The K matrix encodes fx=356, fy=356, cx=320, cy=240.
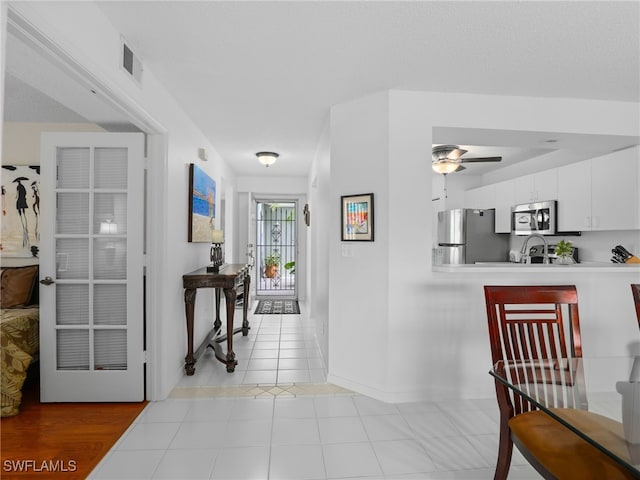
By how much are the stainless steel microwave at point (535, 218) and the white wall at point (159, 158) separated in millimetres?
4120

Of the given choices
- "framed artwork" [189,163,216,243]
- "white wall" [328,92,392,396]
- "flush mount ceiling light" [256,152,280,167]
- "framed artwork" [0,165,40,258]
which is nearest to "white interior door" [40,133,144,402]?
"framed artwork" [189,163,216,243]

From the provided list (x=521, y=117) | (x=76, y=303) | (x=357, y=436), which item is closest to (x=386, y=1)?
(x=521, y=117)

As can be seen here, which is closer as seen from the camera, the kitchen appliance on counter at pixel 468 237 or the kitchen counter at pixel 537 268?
the kitchen counter at pixel 537 268

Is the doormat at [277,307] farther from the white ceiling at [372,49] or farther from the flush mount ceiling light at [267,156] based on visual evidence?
the white ceiling at [372,49]

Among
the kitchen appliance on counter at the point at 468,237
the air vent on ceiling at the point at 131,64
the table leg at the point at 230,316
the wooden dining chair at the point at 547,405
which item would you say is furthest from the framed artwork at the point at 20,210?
the kitchen appliance on counter at the point at 468,237

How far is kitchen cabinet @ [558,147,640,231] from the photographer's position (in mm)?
3307

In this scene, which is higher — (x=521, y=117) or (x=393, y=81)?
(x=393, y=81)

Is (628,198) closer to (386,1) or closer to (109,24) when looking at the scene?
(386,1)

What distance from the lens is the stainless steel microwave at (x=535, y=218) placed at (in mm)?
4258

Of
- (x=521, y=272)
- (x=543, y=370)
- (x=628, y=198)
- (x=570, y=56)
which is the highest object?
(x=570, y=56)

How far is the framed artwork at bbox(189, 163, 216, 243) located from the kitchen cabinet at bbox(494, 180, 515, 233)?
4079mm

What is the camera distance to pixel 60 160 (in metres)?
2.68

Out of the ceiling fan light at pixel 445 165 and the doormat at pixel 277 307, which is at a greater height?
the ceiling fan light at pixel 445 165

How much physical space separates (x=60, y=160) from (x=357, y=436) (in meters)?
2.90
